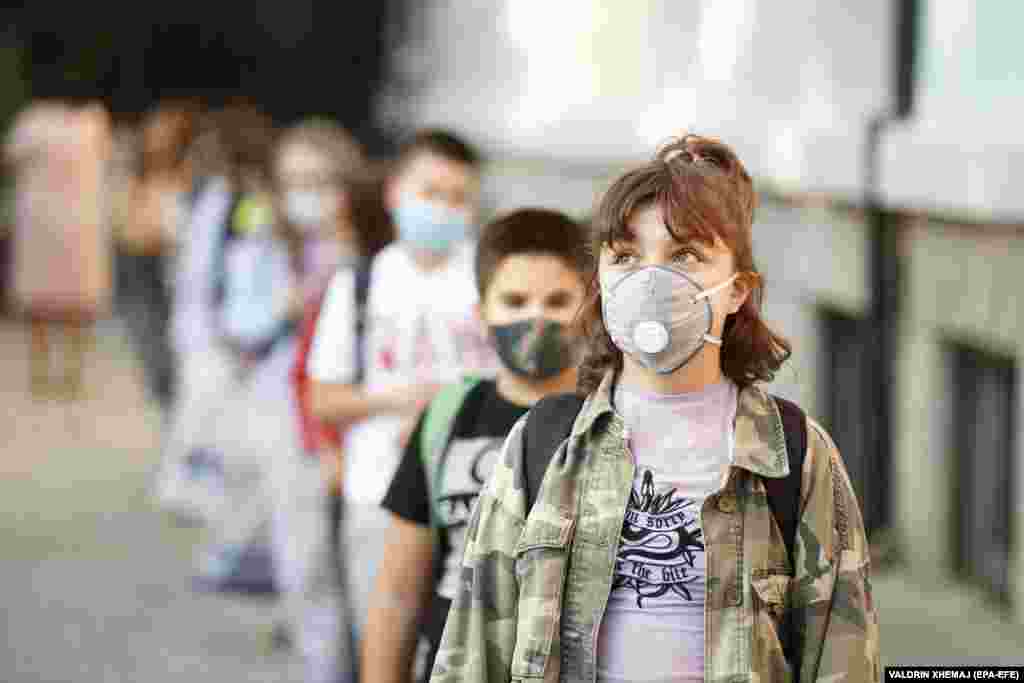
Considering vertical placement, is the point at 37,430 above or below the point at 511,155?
below

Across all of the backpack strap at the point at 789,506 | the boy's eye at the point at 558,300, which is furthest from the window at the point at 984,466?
the backpack strap at the point at 789,506

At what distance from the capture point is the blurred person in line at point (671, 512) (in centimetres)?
312

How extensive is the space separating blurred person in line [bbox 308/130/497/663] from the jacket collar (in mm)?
2268

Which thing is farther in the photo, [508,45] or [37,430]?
[508,45]

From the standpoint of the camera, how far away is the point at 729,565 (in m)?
3.10

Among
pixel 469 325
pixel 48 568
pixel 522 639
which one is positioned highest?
pixel 469 325

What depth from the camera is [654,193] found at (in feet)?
10.5

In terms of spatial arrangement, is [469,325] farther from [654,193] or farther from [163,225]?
[163,225]

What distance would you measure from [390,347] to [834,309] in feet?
13.4

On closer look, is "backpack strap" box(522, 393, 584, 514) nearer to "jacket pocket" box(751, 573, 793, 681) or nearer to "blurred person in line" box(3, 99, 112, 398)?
"jacket pocket" box(751, 573, 793, 681)

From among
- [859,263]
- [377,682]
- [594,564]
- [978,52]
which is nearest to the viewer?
[594,564]

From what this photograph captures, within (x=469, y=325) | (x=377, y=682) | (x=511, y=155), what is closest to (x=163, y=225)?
(x=511, y=155)

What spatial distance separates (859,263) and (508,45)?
8.12m

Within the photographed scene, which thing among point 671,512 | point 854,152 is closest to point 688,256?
point 671,512
